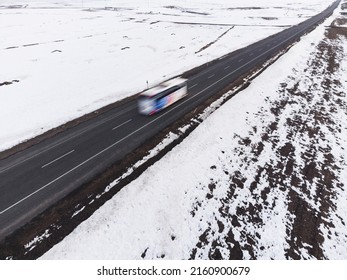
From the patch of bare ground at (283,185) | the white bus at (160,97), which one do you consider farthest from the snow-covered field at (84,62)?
the patch of bare ground at (283,185)

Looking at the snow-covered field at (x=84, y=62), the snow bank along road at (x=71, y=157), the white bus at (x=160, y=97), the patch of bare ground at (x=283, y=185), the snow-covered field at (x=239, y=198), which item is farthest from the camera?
the snow-covered field at (x=84, y=62)

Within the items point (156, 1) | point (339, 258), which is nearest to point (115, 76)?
point (339, 258)

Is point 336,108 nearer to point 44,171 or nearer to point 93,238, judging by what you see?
point 93,238

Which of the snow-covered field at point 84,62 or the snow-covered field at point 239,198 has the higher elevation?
the snow-covered field at point 239,198

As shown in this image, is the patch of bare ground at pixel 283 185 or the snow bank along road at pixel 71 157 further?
the snow bank along road at pixel 71 157

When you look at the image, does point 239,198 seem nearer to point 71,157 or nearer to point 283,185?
point 283,185

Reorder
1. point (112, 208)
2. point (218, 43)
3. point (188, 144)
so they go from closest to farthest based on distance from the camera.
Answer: point (112, 208), point (188, 144), point (218, 43)

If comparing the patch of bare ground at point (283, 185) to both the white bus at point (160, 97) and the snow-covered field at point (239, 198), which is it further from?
the white bus at point (160, 97)
